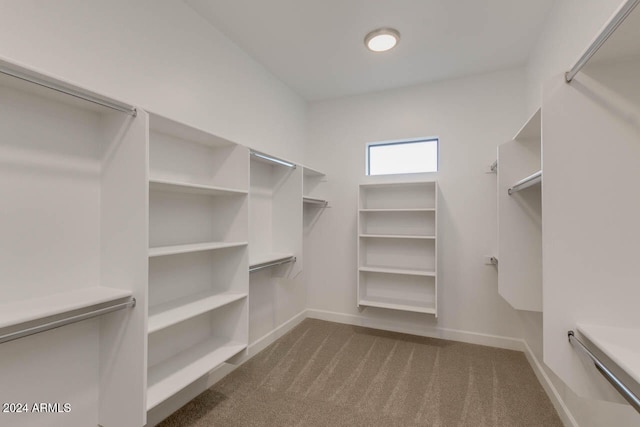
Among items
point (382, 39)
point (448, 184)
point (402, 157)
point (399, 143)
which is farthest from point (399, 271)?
point (382, 39)

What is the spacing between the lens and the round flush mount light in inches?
90.3

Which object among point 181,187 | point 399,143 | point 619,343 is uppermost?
point 399,143

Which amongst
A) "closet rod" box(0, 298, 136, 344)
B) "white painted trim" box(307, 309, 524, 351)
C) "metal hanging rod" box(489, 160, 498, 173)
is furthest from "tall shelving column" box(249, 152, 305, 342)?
"metal hanging rod" box(489, 160, 498, 173)

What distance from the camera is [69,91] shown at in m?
1.16

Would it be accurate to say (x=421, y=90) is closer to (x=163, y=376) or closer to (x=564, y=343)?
(x=564, y=343)

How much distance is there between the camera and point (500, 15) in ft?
6.98

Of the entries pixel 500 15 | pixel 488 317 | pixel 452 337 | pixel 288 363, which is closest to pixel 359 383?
pixel 288 363

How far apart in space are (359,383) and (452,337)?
1.38 m

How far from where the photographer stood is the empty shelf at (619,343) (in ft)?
2.70

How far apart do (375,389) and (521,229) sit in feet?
5.33

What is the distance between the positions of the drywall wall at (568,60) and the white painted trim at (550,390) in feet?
0.09

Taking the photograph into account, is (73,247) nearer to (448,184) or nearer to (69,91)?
(69,91)

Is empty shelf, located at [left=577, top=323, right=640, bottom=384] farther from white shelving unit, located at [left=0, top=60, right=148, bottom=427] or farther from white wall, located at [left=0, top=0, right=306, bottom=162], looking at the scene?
white wall, located at [left=0, top=0, right=306, bottom=162]

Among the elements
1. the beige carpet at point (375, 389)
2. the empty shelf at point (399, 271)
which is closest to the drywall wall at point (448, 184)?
the empty shelf at point (399, 271)
